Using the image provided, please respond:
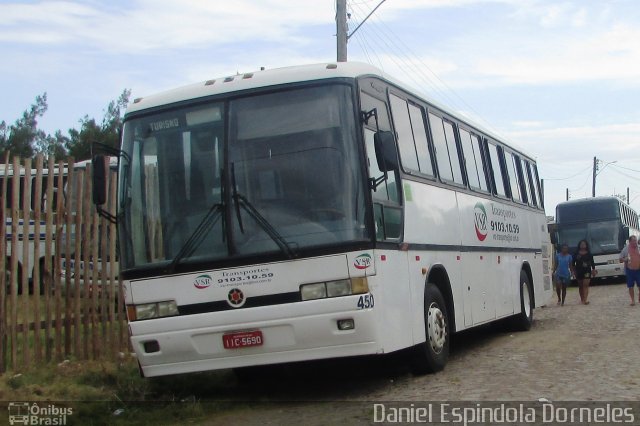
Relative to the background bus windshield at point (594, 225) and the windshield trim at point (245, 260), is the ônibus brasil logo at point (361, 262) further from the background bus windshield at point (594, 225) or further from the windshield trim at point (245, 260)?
the background bus windshield at point (594, 225)

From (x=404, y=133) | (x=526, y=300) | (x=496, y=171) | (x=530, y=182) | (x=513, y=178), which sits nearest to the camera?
(x=404, y=133)

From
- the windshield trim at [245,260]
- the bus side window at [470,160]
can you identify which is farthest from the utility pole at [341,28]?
the windshield trim at [245,260]

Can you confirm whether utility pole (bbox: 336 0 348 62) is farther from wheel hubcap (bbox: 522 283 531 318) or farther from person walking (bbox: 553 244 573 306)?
wheel hubcap (bbox: 522 283 531 318)

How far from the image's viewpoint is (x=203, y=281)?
823cm

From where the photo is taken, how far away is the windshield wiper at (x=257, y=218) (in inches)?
319

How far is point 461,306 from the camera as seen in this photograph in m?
11.1

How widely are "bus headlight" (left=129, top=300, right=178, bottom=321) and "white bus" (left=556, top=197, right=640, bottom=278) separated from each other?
96.0 feet

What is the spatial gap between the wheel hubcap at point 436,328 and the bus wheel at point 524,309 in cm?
534

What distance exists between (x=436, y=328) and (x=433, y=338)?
0.18 m

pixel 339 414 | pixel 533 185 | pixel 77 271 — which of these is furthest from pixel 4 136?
pixel 339 414

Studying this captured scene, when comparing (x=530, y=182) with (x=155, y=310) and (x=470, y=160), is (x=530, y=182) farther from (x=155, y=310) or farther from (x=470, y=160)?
(x=155, y=310)

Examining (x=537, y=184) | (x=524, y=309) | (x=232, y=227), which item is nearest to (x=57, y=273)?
(x=232, y=227)

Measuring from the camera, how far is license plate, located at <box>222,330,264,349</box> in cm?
812

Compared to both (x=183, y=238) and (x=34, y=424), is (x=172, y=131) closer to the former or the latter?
(x=183, y=238)
